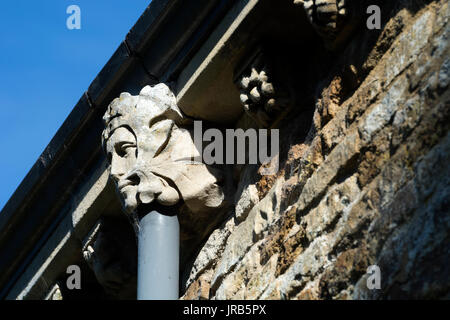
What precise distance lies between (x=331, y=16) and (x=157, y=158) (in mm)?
1180

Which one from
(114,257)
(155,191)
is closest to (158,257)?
(155,191)

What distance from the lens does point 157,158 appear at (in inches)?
210

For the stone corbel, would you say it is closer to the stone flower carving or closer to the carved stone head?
the carved stone head

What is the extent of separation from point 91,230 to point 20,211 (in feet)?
2.04

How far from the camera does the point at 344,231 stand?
160 inches

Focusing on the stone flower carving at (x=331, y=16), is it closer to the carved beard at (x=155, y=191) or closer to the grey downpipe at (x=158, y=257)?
the carved beard at (x=155, y=191)

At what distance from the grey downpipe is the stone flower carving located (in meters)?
1.18

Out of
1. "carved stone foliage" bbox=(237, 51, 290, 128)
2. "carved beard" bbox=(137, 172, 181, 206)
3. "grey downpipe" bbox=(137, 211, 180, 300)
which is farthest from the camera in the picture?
"carved beard" bbox=(137, 172, 181, 206)

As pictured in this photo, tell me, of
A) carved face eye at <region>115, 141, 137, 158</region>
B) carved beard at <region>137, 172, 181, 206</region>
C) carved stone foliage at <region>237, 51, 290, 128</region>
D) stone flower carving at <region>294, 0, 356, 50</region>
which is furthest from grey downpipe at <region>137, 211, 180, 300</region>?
stone flower carving at <region>294, 0, 356, 50</region>

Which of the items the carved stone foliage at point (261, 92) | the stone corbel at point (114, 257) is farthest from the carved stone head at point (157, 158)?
the stone corbel at point (114, 257)

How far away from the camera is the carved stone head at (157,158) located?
5281 millimetres

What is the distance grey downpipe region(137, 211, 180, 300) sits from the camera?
5.12 meters

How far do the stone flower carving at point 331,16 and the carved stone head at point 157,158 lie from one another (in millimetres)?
1008

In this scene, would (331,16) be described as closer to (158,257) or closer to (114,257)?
(158,257)
